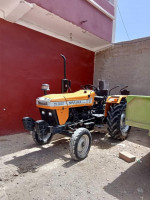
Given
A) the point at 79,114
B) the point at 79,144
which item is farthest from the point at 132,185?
the point at 79,114

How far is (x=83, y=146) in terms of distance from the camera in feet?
11.1

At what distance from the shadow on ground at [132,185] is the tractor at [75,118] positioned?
0.86 meters

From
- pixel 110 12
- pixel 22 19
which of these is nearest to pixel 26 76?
pixel 22 19

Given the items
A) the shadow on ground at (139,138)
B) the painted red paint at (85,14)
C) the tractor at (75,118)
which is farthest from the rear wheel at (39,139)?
the painted red paint at (85,14)

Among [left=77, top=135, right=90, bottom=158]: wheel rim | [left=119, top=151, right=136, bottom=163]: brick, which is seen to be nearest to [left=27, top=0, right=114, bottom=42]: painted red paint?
[left=77, top=135, right=90, bottom=158]: wheel rim

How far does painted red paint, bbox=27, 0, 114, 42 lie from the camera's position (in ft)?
14.9

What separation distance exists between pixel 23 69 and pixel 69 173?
3373mm

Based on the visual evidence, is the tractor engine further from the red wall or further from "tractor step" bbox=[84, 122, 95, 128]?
the red wall

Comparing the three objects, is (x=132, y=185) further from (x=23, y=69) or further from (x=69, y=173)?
(x=23, y=69)

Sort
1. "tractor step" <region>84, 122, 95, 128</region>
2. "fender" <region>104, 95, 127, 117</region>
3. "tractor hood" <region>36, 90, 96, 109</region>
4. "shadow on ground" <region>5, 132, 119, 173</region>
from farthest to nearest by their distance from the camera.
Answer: "fender" <region>104, 95, 127, 117</region> < "tractor step" <region>84, 122, 95, 128</region> < "tractor hood" <region>36, 90, 96, 109</region> < "shadow on ground" <region>5, 132, 119, 173</region>

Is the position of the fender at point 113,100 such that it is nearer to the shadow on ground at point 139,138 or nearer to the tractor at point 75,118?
the tractor at point 75,118

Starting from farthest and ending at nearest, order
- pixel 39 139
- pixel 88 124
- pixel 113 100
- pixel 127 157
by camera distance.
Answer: pixel 113 100
pixel 88 124
pixel 39 139
pixel 127 157

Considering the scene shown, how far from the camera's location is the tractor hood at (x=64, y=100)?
3.26 meters

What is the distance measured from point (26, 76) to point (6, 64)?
2.24 ft
